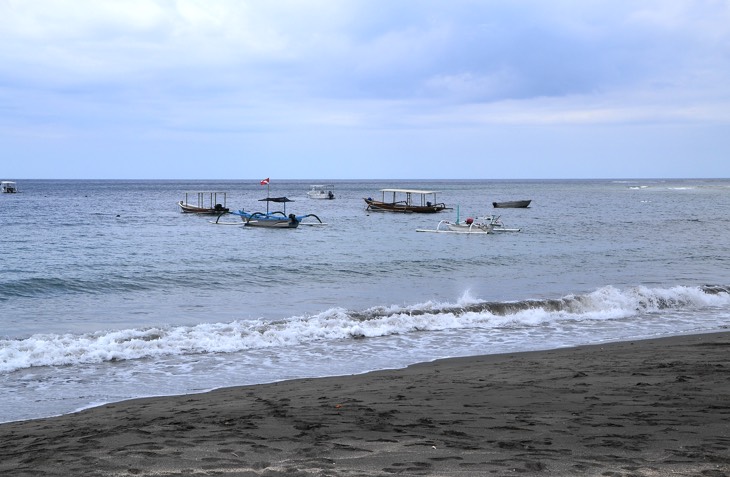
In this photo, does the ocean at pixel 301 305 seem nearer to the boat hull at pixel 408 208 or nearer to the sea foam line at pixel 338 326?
the sea foam line at pixel 338 326

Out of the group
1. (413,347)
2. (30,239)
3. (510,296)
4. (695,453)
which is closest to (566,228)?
(510,296)

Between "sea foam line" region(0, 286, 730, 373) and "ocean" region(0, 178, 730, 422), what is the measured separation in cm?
4

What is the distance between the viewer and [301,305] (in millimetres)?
19031

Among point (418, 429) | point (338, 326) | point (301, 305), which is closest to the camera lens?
point (418, 429)

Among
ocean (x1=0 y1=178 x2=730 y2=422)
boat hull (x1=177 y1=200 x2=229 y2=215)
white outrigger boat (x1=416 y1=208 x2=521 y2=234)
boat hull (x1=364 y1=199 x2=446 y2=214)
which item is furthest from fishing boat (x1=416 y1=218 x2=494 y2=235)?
boat hull (x1=177 y1=200 x2=229 y2=215)

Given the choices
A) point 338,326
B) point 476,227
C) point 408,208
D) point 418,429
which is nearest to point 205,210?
point 408,208

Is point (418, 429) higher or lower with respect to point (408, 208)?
lower

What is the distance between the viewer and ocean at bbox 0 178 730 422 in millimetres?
11891

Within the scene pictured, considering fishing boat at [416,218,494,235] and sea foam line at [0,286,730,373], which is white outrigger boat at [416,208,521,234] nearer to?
fishing boat at [416,218,494,235]

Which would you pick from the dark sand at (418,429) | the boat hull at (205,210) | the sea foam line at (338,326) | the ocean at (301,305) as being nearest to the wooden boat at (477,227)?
the ocean at (301,305)

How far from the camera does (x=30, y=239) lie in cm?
3922

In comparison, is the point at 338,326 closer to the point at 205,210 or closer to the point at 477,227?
the point at 477,227

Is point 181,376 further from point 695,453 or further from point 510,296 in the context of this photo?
point 510,296

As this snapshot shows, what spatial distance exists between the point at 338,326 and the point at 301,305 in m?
3.85
